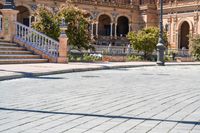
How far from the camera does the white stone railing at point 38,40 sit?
19.3 metres

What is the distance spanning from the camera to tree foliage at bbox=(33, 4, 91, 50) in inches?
927

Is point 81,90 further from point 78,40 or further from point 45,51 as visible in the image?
point 78,40

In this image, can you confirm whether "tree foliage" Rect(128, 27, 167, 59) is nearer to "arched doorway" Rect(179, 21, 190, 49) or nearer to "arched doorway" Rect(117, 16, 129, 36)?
"arched doorway" Rect(179, 21, 190, 49)

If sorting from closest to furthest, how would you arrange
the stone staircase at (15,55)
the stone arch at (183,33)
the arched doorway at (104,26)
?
1. the stone staircase at (15,55)
2. the stone arch at (183,33)
3. the arched doorway at (104,26)

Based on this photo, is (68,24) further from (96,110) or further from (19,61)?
(96,110)

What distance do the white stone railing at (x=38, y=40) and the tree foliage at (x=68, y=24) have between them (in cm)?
352

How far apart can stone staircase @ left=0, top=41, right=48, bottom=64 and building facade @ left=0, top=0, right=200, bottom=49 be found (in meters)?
28.6

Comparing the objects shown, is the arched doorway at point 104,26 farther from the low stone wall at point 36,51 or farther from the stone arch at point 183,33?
the low stone wall at point 36,51

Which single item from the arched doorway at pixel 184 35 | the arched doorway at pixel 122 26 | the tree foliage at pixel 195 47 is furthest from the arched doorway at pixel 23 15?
the arched doorway at pixel 184 35

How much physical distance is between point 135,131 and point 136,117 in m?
0.89

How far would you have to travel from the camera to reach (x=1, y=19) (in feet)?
66.4

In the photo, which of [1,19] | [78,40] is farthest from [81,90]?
[78,40]

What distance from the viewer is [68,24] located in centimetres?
2455

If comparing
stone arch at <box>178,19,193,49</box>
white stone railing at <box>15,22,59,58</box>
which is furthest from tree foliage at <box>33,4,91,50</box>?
stone arch at <box>178,19,193,49</box>
